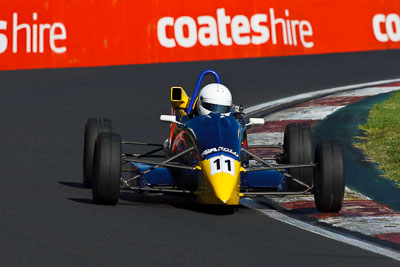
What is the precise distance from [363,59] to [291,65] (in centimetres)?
187

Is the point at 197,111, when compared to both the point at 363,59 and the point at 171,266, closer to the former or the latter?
the point at 171,266

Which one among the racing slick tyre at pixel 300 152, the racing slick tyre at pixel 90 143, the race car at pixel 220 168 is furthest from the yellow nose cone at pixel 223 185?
the racing slick tyre at pixel 90 143

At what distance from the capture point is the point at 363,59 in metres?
22.2

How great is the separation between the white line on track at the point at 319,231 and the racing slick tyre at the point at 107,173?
Answer: 1288mm

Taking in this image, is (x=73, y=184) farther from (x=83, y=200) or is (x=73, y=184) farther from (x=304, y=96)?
(x=304, y=96)

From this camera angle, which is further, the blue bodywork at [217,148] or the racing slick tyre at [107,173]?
the blue bodywork at [217,148]

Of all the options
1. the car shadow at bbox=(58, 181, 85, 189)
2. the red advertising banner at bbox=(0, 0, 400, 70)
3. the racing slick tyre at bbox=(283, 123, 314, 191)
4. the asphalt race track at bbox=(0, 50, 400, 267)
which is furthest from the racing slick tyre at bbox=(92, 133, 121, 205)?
the red advertising banner at bbox=(0, 0, 400, 70)

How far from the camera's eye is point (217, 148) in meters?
9.24

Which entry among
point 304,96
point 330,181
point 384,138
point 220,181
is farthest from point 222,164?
point 304,96

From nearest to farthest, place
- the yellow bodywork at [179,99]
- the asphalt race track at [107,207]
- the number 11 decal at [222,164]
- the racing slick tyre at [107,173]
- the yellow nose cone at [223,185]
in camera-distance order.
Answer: the asphalt race track at [107,207] → the yellow nose cone at [223,185] → the number 11 decal at [222,164] → the racing slick tyre at [107,173] → the yellow bodywork at [179,99]

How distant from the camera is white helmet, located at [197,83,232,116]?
400 inches

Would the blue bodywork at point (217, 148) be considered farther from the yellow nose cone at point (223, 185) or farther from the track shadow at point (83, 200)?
the track shadow at point (83, 200)

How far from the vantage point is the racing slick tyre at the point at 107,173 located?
9102 mm

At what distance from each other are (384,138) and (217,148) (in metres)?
4.78
